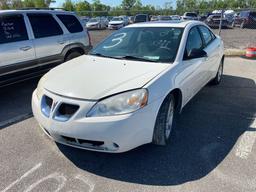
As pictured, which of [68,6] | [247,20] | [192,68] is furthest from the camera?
[68,6]

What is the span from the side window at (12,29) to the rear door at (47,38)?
23 cm

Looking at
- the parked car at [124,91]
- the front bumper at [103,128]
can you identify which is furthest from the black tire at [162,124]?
the front bumper at [103,128]

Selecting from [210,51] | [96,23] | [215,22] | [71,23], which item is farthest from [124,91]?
[96,23]

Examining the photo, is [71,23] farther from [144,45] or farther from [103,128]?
[103,128]

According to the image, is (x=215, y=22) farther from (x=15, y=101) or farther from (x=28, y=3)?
(x=28, y=3)

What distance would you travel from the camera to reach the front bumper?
8.54 ft

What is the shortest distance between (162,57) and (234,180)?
182 centimetres

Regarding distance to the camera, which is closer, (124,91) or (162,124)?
(124,91)

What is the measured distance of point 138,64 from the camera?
345 cm

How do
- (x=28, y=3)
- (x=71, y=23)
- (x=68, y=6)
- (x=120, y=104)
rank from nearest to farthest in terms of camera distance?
(x=120, y=104) → (x=71, y=23) → (x=28, y=3) → (x=68, y=6)

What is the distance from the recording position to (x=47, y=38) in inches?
220

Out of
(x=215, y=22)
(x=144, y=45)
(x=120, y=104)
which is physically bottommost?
(x=215, y=22)

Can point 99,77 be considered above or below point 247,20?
above

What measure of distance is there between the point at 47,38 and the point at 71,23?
977mm
